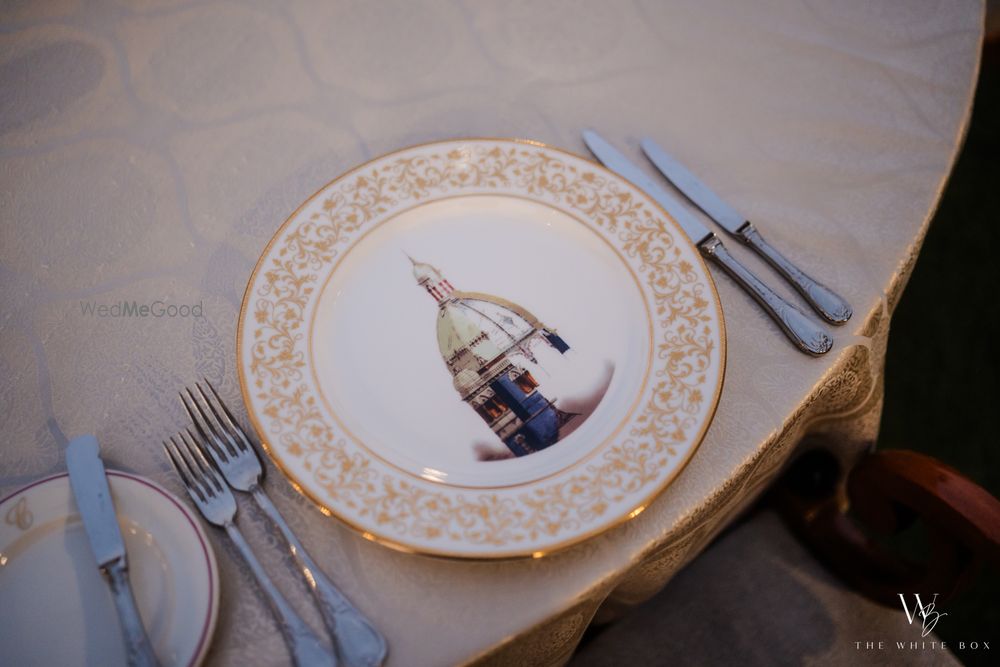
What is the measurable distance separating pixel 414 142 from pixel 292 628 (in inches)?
19.9

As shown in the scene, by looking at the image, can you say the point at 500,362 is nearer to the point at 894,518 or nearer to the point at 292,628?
the point at 292,628

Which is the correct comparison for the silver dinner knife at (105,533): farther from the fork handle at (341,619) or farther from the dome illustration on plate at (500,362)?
the dome illustration on plate at (500,362)

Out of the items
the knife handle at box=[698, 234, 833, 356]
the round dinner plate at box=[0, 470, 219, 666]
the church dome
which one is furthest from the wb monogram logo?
the round dinner plate at box=[0, 470, 219, 666]

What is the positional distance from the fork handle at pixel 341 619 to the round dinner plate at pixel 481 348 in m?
0.06

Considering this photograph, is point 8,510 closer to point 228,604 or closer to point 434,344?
point 228,604

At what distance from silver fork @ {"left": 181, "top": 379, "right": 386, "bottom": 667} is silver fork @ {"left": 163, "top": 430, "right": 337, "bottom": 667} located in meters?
0.01

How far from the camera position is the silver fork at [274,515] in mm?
476

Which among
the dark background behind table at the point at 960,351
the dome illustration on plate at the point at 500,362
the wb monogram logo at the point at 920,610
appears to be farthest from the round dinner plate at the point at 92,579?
the dark background behind table at the point at 960,351

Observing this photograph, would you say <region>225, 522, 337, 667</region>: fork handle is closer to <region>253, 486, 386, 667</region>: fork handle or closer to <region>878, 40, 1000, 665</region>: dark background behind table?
<region>253, 486, 386, 667</region>: fork handle

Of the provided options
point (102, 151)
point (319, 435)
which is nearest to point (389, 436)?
point (319, 435)

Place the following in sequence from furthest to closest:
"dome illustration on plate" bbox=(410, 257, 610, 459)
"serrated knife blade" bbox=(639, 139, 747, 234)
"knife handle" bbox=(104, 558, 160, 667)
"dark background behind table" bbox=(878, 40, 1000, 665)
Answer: "dark background behind table" bbox=(878, 40, 1000, 665) → "serrated knife blade" bbox=(639, 139, 747, 234) → "dome illustration on plate" bbox=(410, 257, 610, 459) → "knife handle" bbox=(104, 558, 160, 667)

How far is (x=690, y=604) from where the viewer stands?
2.73 feet

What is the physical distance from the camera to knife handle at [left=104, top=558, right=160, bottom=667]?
435mm

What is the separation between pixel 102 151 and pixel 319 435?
48 cm
